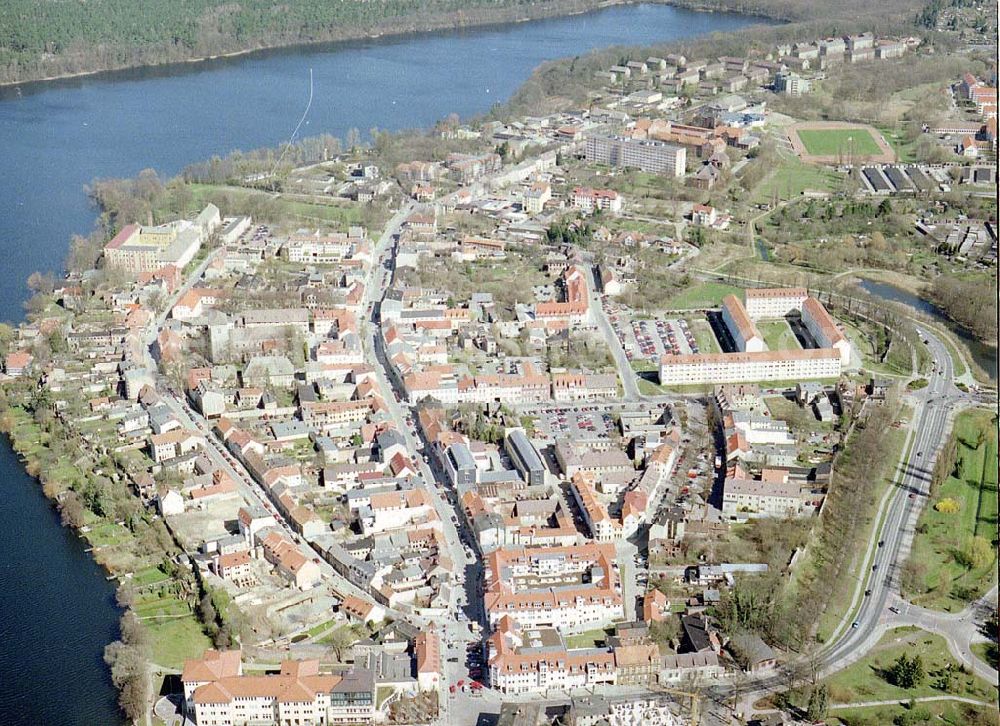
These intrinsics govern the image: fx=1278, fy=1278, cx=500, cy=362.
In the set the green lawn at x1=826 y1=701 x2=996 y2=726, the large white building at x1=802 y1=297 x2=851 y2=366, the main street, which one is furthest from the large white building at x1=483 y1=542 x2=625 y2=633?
the large white building at x1=802 y1=297 x2=851 y2=366

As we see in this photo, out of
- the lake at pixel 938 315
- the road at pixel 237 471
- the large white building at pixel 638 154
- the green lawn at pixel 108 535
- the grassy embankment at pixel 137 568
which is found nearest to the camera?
the grassy embankment at pixel 137 568

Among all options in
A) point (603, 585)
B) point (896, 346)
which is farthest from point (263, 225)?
point (603, 585)

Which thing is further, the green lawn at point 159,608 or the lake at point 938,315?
the lake at point 938,315

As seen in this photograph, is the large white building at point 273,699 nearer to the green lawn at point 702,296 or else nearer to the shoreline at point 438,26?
the green lawn at point 702,296

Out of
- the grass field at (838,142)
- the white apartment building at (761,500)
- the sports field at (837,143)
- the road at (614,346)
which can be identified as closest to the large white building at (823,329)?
the road at (614,346)

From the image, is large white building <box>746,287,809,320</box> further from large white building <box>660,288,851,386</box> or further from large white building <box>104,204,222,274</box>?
large white building <box>104,204,222,274</box>

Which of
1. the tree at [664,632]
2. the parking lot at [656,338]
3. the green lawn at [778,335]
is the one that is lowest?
the green lawn at [778,335]
